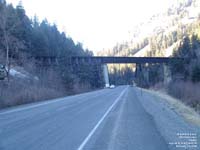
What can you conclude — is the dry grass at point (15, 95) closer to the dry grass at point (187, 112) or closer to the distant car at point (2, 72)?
the distant car at point (2, 72)

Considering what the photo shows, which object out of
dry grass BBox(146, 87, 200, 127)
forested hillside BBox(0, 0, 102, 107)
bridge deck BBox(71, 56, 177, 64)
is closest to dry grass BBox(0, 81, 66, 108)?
forested hillside BBox(0, 0, 102, 107)

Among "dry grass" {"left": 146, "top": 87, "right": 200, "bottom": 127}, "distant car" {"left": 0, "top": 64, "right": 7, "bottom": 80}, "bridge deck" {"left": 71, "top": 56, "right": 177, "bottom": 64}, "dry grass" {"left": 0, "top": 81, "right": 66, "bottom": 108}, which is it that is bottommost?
"dry grass" {"left": 146, "top": 87, "right": 200, "bottom": 127}

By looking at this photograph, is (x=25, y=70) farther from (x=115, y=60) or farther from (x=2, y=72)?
(x=115, y=60)

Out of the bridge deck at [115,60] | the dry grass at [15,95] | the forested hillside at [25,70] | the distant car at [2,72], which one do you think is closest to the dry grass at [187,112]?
the dry grass at [15,95]

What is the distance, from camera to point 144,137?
11.6 meters

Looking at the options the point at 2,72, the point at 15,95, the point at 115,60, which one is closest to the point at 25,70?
the point at 2,72

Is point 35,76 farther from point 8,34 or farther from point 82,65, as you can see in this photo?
point 82,65

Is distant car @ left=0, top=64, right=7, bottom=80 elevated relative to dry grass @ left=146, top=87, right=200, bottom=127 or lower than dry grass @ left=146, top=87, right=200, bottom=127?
elevated

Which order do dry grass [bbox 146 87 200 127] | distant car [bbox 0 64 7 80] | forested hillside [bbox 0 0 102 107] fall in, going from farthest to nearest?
distant car [bbox 0 64 7 80] → forested hillside [bbox 0 0 102 107] → dry grass [bbox 146 87 200 127]

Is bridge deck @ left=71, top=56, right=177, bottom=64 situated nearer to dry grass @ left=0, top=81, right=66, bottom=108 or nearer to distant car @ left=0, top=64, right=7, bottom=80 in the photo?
distant car @ left=0, top=64, right=7, bottom=80

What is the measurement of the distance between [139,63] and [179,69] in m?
19.1

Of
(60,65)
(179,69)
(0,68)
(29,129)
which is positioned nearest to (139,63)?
(179,69)

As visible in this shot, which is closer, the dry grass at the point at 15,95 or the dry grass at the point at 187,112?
the dry grass at the point at 187,112

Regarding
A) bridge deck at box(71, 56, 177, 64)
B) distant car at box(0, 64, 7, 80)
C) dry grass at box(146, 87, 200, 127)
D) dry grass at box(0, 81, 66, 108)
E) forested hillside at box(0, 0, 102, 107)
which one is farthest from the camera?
bridge deck at box(71, 56, 177, 64)
